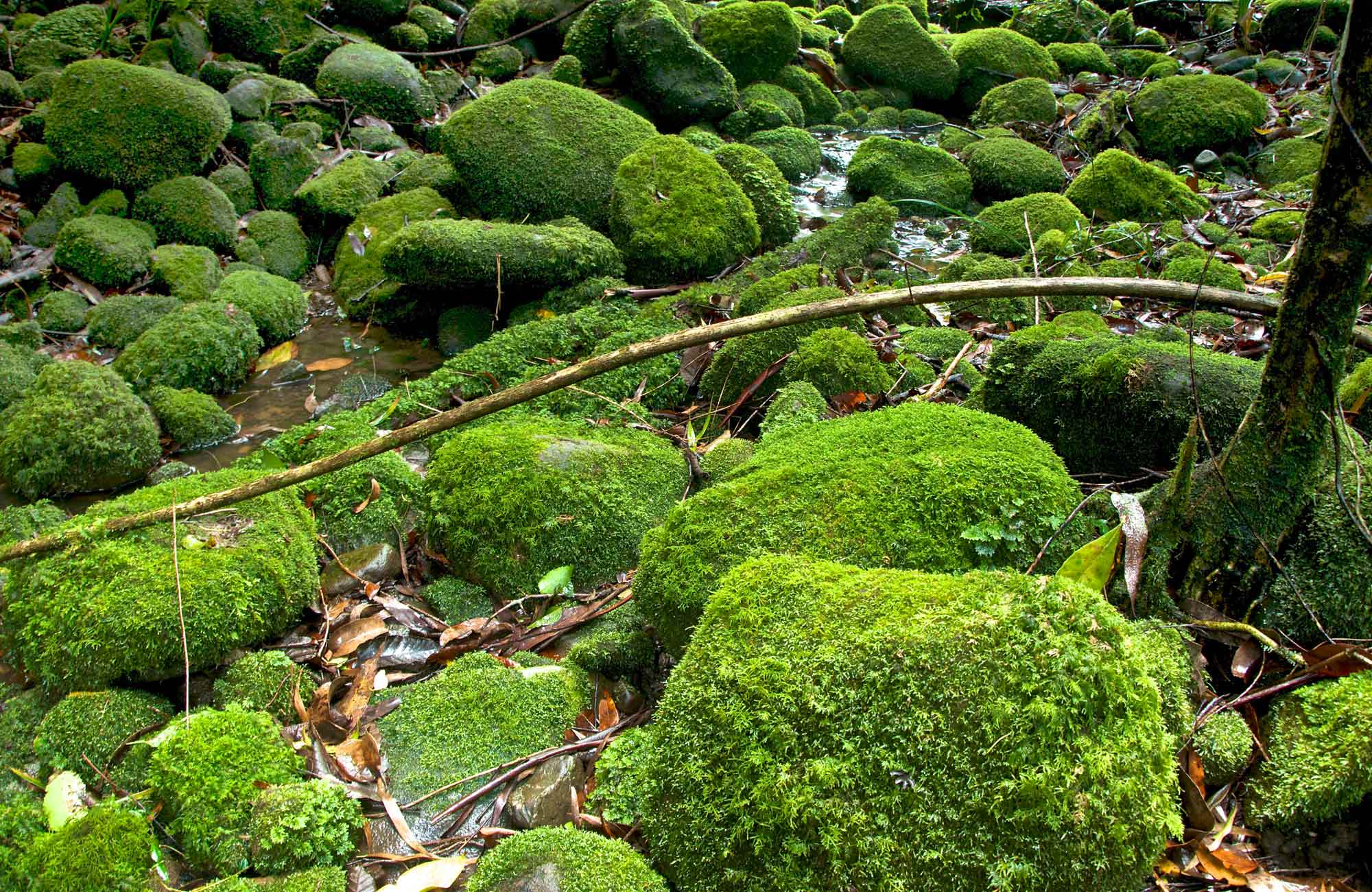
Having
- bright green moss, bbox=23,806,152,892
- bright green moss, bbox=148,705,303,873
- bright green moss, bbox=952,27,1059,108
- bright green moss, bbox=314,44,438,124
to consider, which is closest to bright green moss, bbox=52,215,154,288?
bright green moss, bbox=314,44,438,124

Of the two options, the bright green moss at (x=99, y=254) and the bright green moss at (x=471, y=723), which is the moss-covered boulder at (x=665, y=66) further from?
the bright green moss at (x=471, y=723)

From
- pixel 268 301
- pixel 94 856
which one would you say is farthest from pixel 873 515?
pixel 268 301

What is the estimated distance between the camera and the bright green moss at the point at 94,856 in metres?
2.22

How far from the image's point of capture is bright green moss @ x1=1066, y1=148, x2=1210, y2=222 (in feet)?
21.2

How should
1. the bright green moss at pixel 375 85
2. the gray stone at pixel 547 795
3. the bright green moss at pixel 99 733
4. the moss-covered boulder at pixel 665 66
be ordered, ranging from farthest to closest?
the bright green moss at pixel 375 85 → the moss-covered boulder at pixel 665 66 → the bright green moss at pixel 99 733 → the gray stone at pixel 547 795

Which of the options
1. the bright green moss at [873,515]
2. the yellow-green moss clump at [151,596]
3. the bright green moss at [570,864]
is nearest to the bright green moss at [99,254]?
the yellow-green moss clump at [151,596]

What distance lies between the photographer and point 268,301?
6.12 meters

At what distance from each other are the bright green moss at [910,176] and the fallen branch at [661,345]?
4.86 meters

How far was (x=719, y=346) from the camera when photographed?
450 cm

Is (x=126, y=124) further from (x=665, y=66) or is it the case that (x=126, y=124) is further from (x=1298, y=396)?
(x=1298, y=396)

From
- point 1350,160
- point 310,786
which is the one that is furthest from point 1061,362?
point 310,786

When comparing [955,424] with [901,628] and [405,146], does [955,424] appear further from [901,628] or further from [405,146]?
[405,146]

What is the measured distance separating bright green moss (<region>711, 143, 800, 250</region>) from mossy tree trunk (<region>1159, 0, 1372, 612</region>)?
448cm

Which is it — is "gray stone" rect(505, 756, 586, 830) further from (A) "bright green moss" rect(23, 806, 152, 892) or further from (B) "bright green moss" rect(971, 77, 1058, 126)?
(B) "bright green moss" rect(971, 77, 1058, 126)
